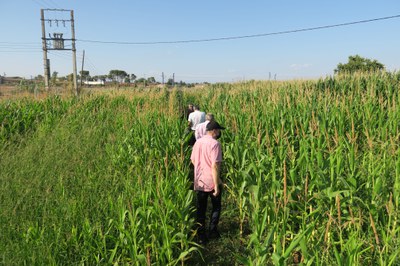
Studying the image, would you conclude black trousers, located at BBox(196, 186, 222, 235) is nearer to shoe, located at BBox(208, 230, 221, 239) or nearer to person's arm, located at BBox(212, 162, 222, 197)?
shoe, located at BBox(208, 230, 221, 239)

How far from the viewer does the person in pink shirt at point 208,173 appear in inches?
143

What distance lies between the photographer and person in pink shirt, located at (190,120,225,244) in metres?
3.64

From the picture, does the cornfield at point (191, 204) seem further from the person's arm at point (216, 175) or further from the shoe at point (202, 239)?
the person's arm at point (216, 175)

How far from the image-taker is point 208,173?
3730 millimetres

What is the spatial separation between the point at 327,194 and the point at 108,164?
391 cm

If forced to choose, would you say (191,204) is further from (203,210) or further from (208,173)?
(208,173)

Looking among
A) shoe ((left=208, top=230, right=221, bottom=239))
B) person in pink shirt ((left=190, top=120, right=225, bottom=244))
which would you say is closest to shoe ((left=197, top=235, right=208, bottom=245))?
person in pink shirt ((left=190, top=120, right=225, bottom=244))

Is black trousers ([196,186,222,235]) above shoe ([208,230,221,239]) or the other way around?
Result: above

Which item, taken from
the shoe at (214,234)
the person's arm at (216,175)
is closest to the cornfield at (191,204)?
the shoe at (214,234)

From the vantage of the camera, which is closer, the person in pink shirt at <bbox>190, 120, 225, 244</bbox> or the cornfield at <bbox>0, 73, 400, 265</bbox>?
the cornfield at <bbox>0, 73, 400, 265</bbox>

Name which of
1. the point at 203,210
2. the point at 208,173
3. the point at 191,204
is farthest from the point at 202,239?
the point at 208,173

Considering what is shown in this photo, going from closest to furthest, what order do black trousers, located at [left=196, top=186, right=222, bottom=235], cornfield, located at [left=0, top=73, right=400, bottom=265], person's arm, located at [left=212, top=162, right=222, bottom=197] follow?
cornfield, located at [left=0, top=73, right=400, bottom=265]
person's arm, located at [left=212, top=162, right=222, bottom=197]
black trousers, located at [left=196, top=186, right=222, bottom=235]

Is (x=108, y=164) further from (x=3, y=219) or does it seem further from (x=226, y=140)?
(x=226, y=140)

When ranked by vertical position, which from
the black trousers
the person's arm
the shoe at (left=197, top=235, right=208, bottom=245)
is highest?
the person's arm
